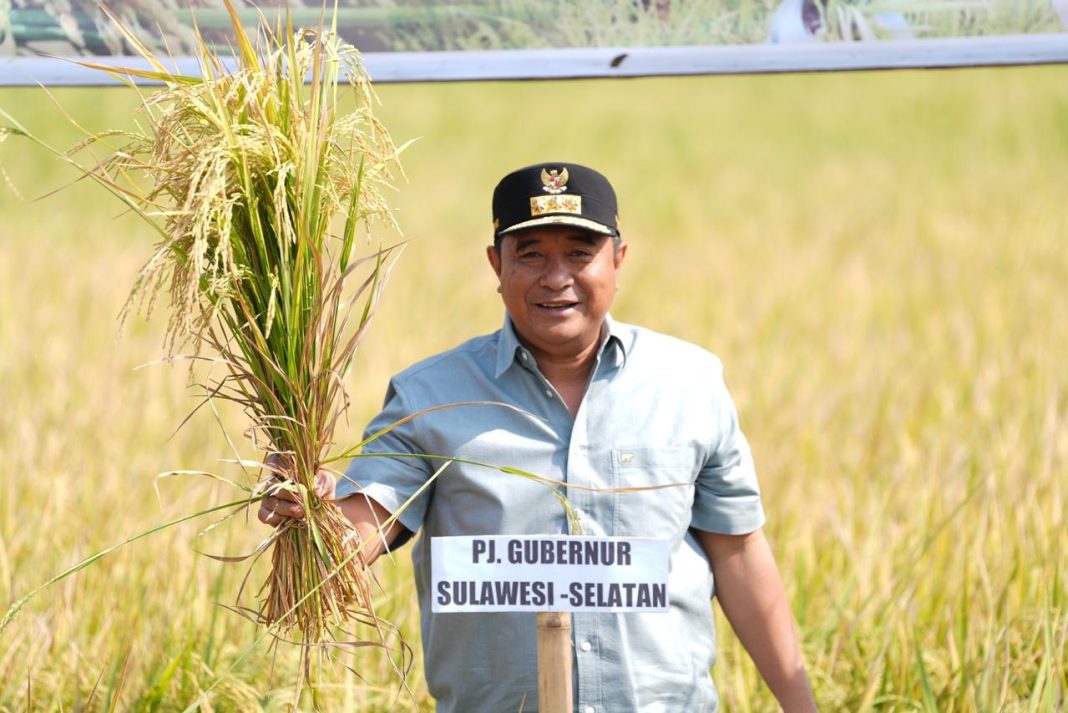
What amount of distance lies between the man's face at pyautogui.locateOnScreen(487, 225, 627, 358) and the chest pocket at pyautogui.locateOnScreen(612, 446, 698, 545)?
189mm

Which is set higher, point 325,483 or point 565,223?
point 565,223

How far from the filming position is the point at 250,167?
2.00 m

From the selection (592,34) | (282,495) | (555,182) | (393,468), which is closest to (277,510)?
(282,495)

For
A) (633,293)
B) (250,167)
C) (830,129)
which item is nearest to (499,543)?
(250,167)

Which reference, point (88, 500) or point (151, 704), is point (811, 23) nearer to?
point (151, 704)

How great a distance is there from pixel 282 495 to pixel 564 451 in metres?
0.41

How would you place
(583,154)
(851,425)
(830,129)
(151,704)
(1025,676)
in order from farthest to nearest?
1. (830,129)
2. (583,154)
3. (851,425)
4. (1025,676)
5. (151,704)

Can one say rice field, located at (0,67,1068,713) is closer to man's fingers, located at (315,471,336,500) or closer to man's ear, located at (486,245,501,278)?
man's fingers, located at (315,471,336,500)

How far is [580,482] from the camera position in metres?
2.14

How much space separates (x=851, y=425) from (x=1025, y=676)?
75.3 inches

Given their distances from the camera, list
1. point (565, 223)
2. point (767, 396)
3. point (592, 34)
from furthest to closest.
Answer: point (767, 396), point (592, 34), point (565, 223)

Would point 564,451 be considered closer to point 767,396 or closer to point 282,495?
point 282,495

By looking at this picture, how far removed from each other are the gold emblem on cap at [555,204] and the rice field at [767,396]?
816mm

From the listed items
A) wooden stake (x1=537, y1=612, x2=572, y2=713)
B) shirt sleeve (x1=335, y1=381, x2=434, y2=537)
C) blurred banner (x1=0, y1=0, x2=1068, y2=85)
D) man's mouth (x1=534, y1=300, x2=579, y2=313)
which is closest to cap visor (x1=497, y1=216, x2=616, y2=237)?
man's mouth (x1=534, y1=300, x2=579, y2=313)
